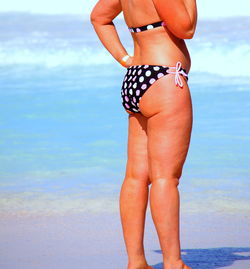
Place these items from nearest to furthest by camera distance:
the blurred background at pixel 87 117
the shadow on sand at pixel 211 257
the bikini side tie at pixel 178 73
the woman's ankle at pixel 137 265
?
1. the bikini side tie at pixel 178 73
2. the woman's ankle at pixel 137 265
3. the shadow on sand at pixel 211 257
4. the blurred background at pixel 87 117

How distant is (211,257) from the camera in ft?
13.4

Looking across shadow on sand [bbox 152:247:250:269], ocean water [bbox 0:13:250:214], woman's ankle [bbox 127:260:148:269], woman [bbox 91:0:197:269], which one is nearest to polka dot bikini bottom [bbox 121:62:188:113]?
woman [bbox 91:0:197:269]

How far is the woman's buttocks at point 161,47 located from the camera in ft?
12.0

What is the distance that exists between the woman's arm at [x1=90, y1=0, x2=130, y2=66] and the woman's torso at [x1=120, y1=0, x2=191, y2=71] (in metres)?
0.28

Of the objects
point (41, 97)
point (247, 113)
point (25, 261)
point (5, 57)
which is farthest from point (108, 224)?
point (5, 57)

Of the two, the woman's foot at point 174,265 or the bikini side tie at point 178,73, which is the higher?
the bikini side tie at point 178,73

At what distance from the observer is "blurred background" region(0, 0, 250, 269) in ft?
17.7

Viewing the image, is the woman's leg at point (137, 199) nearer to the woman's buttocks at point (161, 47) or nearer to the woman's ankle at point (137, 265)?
the woman's ankle at point (137, 265)

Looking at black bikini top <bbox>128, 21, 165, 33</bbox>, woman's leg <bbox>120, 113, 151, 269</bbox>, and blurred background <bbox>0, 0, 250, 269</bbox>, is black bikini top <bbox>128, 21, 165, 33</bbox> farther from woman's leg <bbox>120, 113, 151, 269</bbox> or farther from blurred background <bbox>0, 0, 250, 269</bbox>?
blurred background <bbox>0, 0, 250, 269</bbox>

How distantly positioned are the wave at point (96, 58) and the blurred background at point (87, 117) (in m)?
0.01

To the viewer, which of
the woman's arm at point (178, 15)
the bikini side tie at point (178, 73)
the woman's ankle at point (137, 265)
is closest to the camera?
the woman's arm at point (178, 15)

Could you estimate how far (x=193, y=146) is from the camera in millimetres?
7492

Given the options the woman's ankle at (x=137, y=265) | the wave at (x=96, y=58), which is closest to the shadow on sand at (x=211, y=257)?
the woman's ankle at (x=137, y=265)

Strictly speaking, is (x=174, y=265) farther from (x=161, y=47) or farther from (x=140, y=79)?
(x=161, y=47)
